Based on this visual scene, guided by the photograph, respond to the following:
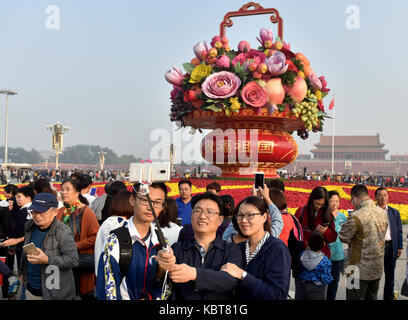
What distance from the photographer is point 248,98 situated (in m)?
10.2

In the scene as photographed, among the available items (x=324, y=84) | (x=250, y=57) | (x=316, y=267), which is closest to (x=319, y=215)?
(x=316, y=267)

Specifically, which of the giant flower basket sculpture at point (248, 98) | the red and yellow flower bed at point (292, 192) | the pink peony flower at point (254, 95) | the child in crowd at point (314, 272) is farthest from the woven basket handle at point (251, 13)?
the child in crowd at point (314, 272)

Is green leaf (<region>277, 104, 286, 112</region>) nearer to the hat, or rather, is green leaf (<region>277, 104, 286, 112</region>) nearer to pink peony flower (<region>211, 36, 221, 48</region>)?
pink peony flower (<region>211, 36, 221, 48</region>)

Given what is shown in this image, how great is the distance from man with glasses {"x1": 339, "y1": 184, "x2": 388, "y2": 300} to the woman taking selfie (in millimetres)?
2233

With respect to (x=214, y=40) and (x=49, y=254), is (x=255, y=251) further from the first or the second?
(x=214, y=40)

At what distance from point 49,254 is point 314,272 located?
6.58ft

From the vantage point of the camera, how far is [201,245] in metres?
2.05

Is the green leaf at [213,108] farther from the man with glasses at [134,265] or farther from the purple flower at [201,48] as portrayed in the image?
the man with glasses at [134,265]

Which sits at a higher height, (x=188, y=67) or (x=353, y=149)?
(x=188, y=67)

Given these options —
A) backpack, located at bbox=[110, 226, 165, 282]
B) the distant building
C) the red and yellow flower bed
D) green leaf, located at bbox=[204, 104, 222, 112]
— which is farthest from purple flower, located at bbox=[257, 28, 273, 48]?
the distant building

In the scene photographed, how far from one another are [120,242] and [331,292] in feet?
9.17

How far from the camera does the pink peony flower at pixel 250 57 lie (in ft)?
34.3
